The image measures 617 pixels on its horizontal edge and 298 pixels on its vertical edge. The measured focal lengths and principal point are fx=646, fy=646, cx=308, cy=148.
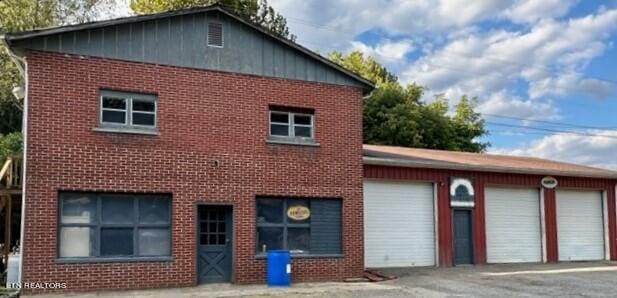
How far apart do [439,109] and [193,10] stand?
32.2m

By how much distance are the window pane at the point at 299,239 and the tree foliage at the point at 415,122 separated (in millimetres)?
22615

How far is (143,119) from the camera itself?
1529 centimetres

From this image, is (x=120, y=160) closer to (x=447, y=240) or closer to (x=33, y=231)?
(x=33, y=231)

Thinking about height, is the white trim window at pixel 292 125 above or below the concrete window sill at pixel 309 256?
above

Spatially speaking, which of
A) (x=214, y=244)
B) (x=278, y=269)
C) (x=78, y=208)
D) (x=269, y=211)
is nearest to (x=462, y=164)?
(x=269, y=211)

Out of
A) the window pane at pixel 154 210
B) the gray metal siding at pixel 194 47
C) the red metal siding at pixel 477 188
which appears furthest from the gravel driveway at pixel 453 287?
the gray metal siding at pixel 194 47

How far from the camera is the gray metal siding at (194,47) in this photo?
1472cm

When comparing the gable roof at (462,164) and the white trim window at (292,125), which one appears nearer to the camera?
the white trim window at (292,125)

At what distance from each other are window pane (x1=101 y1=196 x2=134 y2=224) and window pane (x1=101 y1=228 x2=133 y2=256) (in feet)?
0.72

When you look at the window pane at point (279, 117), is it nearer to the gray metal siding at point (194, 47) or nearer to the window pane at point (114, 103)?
the gray metal siding at point (194, 47)

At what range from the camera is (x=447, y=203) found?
2142 centimetres

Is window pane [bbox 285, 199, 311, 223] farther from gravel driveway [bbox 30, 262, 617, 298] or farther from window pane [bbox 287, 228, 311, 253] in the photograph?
gravel driveway [bbox 30, 262, 617, 298]

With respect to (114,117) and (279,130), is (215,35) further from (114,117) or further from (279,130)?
(114,117)

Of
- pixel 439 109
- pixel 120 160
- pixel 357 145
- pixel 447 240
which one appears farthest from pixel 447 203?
pixel 439 109
